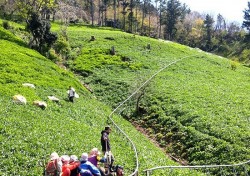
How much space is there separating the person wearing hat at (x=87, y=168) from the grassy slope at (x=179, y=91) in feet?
51.5

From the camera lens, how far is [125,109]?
43.1 metres

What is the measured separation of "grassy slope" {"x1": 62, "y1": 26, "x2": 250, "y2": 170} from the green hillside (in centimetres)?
10

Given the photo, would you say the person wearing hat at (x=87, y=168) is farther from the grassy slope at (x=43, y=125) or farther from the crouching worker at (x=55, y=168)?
the grassy slope at (x=43, y=125)

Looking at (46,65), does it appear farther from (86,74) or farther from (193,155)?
(193,155)

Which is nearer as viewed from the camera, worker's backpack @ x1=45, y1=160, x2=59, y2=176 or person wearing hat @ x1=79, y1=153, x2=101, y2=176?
worker's backpack @ x1=45, y1=160, x2=59, y2=176

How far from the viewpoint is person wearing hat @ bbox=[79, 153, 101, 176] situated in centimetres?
Answer: 1487

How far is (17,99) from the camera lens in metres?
27.3

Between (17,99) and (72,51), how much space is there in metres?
39.0

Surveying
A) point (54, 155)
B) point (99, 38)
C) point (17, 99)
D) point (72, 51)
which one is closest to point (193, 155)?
point (17, 99)

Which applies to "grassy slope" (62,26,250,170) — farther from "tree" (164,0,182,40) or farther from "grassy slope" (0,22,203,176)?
"tree" (164,0,182,40)

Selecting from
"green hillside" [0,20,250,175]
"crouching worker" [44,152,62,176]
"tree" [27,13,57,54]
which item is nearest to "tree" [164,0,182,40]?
"green hillside" [0,20,250,175]

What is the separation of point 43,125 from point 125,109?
66.9 feet

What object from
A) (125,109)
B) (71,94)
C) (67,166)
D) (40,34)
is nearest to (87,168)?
(67,166)

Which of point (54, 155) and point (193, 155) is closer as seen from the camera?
point (54, 155)
